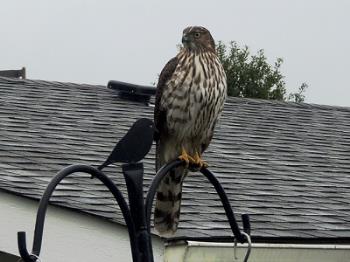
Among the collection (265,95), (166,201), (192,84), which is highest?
(192,84)

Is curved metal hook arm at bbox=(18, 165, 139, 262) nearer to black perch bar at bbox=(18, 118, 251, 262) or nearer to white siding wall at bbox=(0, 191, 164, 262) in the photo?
black perch bar at bbox=(18, 118, 251, 262)

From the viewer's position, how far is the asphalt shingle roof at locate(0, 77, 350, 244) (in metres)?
6.65

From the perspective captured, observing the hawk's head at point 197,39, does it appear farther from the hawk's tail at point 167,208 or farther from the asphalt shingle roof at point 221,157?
the hawk's tail at point 167,208

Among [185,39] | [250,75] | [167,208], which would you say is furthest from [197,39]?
[250,75]

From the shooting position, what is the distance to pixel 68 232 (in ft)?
20.4

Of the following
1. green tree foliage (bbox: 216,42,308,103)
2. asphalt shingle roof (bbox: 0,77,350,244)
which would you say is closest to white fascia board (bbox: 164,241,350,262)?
asphalt shingle roof (bbox: 0,77,350,244)

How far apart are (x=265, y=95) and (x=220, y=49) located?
1413 millimetres

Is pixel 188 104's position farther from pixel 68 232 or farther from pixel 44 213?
pixel 44 213

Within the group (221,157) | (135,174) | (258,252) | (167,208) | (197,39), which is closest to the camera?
(135,174)

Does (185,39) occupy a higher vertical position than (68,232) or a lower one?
higher

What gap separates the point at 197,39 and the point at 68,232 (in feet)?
4.37

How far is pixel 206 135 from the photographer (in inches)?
229

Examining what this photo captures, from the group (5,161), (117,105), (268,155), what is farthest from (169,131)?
(117,105)

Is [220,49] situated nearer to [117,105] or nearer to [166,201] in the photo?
[117,105]
